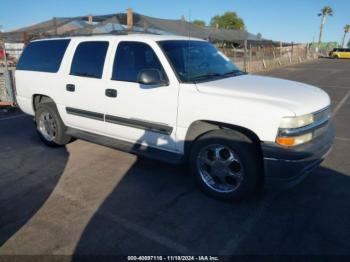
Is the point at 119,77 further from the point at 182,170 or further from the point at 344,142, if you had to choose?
the point at 344,142

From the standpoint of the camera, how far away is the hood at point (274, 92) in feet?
10.6

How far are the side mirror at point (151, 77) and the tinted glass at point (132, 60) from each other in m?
0.23

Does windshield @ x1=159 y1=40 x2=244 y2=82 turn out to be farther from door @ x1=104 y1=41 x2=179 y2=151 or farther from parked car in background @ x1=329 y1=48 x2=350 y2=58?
parked car in background @ x1=329 y1=48 x2=350 y2=58

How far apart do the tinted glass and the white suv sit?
15 millimetres

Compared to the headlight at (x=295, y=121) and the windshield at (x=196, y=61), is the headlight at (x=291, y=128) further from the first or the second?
the windshield at (x=196, y=61)

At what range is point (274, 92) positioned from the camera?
11.4 ft

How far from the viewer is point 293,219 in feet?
10.9

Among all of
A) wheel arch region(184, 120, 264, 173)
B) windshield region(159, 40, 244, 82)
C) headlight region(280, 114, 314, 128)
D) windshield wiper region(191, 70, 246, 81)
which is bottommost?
wheel arch region(184, 120, 264, 173)

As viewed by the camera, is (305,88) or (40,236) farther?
(305,88)

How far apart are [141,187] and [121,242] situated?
3.80ft

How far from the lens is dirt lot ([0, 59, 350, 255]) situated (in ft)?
9.58

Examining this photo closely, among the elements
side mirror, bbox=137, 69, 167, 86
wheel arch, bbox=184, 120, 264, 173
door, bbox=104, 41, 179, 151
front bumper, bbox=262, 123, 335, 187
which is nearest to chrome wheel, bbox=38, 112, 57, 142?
door, bbox=104, 41, 179, 151

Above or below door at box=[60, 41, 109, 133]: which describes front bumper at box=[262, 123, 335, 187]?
below

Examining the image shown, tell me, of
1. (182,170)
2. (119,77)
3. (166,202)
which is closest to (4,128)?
(119,77)
